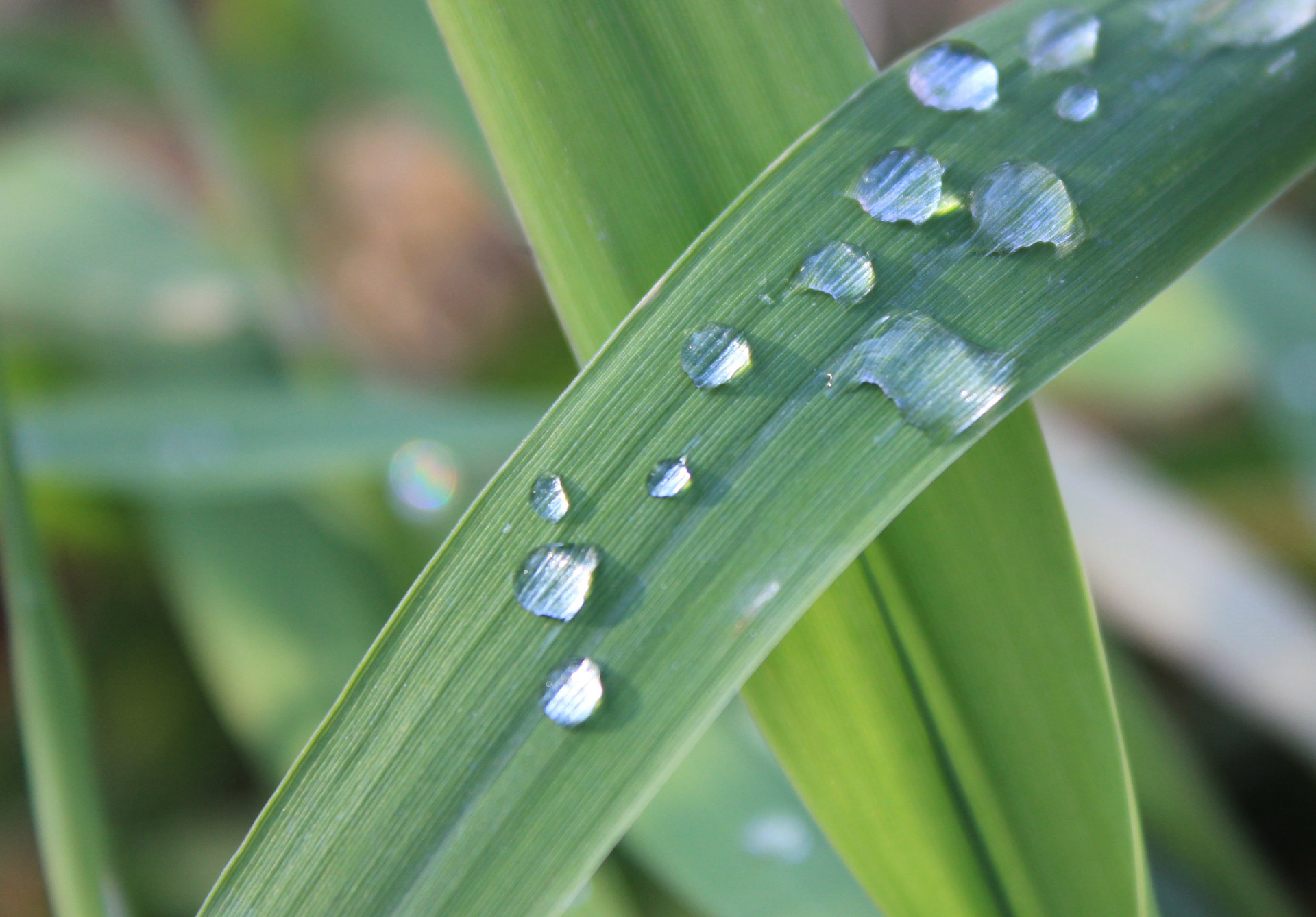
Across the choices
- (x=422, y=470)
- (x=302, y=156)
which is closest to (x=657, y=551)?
(x=422, y=470)

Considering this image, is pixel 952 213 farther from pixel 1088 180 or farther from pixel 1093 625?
pixel 1093 625

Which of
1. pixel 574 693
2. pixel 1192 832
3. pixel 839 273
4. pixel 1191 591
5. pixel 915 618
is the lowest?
pixel 1192 832

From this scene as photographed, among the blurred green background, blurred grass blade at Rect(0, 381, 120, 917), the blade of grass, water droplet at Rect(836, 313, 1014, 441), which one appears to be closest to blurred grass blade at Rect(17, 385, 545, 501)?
the blurred green background

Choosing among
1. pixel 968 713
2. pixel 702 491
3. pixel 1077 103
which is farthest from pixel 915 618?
pixel 1077 103

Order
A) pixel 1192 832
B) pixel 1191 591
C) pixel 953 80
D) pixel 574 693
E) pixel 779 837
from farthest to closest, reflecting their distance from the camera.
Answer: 1. pixel 1191 591
2. pixel 1192 832
3. pixel 779 837
4. pixel 953 80
5. pixel 574 693

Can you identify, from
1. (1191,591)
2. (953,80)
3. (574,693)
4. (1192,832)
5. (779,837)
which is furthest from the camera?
(1191,591)

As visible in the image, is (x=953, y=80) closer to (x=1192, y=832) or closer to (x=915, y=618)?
(x=915, y=618)
